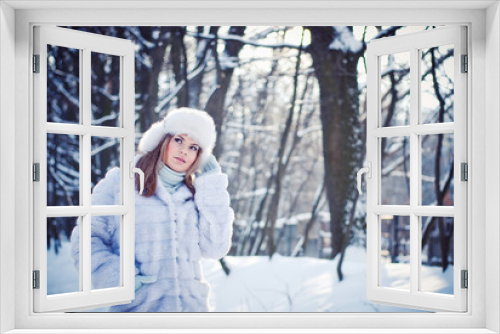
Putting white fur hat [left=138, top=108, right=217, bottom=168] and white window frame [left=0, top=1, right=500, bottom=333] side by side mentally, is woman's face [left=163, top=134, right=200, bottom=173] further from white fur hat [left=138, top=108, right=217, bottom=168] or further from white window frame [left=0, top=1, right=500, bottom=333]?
white window frame [left=0, top=1, right=500, bottom=333]

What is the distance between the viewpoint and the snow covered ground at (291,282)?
483 cm

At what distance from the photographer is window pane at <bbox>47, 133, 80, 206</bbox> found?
5.02 metres

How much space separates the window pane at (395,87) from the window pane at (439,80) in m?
0.17

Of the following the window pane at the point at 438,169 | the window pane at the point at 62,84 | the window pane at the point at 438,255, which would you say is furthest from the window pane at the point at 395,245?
the window pane at the point at 62,84

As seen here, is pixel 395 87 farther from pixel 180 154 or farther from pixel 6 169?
pixel 6 169

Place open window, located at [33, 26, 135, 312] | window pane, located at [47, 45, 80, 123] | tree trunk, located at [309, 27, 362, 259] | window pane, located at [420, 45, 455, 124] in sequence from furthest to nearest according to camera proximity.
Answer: window pane, located at [47, 45, 80, 123] → window pane, located at [420, 45, 455, 124] → tree trunk, located at [309, 27, 362, 259] → open window, located at [33, 26, 135, 312]

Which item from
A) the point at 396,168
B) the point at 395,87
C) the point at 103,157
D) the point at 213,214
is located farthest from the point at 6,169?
the point at 396,168

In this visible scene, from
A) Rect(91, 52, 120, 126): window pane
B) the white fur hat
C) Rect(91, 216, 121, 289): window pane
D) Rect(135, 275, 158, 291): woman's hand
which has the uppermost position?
Rect(91, 52, 120, 126): window pane

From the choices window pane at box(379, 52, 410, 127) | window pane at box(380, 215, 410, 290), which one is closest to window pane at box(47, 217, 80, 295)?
window pane at box(380, 215, 410, 290)

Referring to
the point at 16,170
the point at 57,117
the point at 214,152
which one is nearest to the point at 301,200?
the point at 214,152

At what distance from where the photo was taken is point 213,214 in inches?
168

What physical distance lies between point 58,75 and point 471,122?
387cm

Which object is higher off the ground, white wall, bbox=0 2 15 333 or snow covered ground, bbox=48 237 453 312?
white wall, bbox=0 2 15 333

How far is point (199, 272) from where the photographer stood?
4.15m
